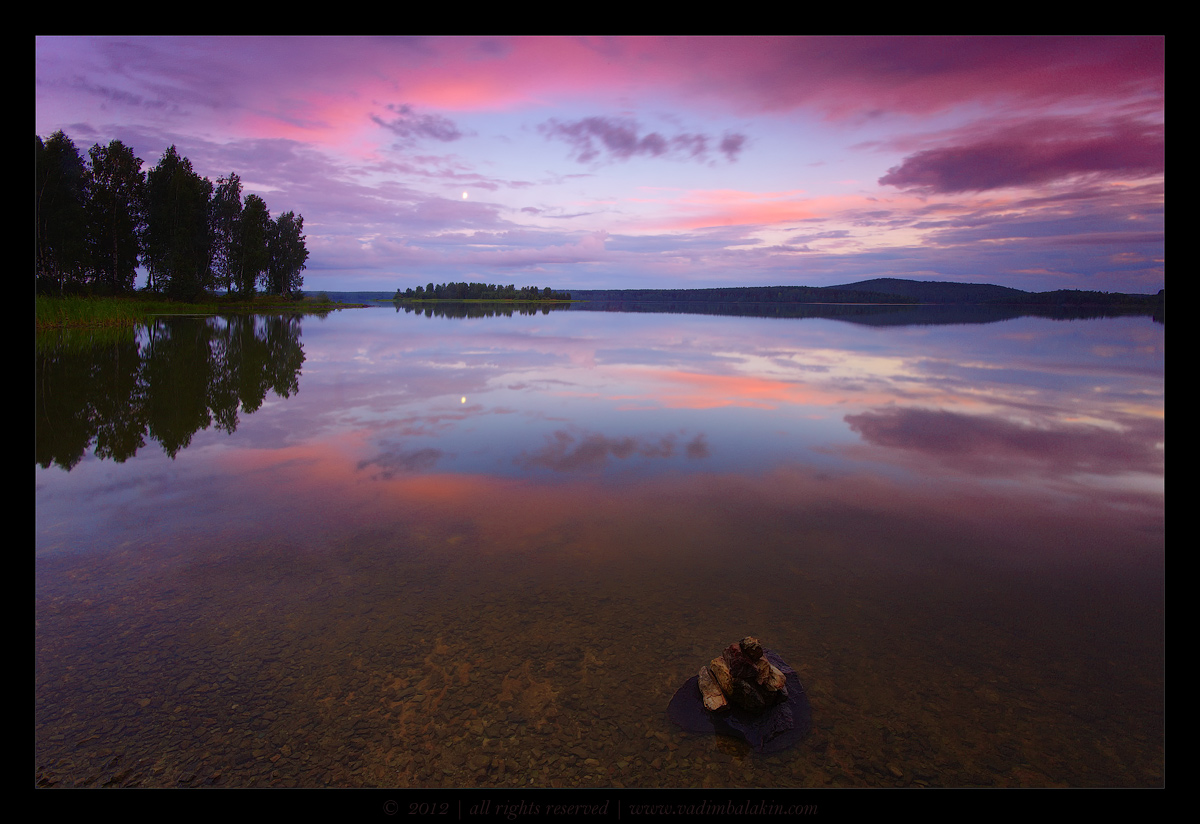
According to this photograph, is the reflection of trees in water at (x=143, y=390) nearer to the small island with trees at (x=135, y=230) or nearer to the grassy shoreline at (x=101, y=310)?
the grassy shoreline at (x=101, y=310)

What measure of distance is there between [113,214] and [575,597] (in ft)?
289

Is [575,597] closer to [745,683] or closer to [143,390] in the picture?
[745,683]

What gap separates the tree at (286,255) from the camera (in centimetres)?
10988

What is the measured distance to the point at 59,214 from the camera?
2298 inches

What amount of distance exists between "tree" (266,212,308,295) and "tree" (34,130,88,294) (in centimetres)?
4115

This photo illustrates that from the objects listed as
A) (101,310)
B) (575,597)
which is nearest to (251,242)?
(101,310)

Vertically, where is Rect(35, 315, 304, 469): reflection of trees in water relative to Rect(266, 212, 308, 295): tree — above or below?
below

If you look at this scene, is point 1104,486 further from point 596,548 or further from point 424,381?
point 424,381

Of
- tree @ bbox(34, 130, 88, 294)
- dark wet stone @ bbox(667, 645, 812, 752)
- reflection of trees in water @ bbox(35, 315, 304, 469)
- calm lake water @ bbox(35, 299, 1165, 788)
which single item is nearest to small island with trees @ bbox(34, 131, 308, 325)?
tree @ bbox(34, 130, 88, 294)

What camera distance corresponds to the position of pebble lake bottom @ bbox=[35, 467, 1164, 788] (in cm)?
475

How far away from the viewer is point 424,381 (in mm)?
24438

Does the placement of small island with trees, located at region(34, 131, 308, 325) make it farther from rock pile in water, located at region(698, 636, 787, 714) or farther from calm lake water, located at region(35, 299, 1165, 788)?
rock pile in water, located at region(698, 636, 787, 714)

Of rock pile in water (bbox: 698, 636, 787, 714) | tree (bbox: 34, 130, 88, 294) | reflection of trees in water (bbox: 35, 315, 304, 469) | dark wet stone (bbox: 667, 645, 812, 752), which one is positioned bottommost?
dark wet stone (bbox: 667, 645, 812, 752)
